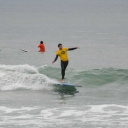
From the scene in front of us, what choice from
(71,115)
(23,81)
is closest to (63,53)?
(23,81)

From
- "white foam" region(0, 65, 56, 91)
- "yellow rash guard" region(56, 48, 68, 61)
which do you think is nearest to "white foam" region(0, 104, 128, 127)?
"yellow rash guard" region(56, 48, 68, 61)

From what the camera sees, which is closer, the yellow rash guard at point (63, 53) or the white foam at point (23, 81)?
the yellow rash guard at point (63, 53)

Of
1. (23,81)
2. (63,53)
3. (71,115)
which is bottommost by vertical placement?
(71,115)

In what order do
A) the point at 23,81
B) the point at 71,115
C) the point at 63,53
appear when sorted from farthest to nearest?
the point at 23,81, the point at 63,53, the point at 71,115

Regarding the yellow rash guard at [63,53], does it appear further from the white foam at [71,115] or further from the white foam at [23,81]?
the white foam at [71,115]

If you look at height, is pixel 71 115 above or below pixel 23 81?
below

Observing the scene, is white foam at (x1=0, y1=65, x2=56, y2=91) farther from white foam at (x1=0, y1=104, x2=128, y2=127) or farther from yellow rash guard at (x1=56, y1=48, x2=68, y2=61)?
white foam at (x1=0, y1=104, x2=128, y2=127)

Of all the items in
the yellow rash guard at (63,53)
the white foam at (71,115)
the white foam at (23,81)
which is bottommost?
the white foam at (71,115)

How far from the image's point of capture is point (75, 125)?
1986cm

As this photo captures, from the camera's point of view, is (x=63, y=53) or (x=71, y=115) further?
(x=63, y=53)

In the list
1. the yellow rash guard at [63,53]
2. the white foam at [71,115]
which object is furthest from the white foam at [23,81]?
the white foam at [71,115]

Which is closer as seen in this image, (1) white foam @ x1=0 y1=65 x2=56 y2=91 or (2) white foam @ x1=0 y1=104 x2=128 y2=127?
(2) white foam @ x1=0 y1=104 x2=128 y2=127

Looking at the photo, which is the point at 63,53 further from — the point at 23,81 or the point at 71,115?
the point at 71,115

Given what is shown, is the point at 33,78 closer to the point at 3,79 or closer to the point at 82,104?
the point at 3,79
